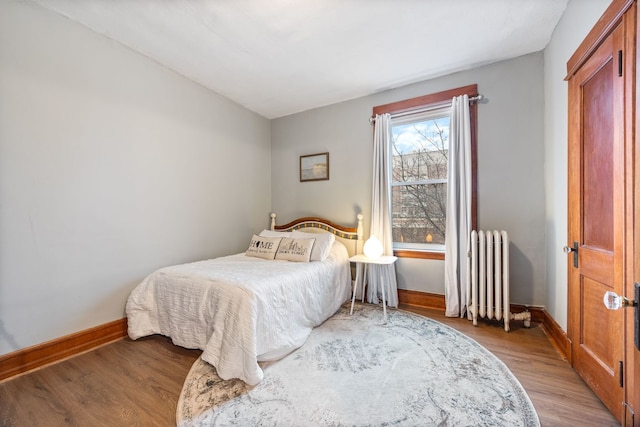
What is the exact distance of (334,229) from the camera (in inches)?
139

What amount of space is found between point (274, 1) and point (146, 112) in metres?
1.65

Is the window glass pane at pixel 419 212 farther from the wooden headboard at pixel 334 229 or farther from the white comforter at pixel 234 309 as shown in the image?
the white comforter at pixel 234 309

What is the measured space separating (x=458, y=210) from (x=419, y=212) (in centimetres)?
50

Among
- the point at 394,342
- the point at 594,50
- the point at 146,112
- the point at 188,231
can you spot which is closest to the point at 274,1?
the point at 146,112

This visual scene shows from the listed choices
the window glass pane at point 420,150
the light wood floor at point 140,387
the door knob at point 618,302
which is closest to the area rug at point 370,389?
the light wood floor at point 140,387

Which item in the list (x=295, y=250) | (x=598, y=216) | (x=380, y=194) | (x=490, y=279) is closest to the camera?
(x=598, y=216)

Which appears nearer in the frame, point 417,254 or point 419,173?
point 417,254

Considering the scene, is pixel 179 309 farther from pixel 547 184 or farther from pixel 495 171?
pixel 547 184

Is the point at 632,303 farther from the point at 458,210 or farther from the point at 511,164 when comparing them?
the point at 511,164

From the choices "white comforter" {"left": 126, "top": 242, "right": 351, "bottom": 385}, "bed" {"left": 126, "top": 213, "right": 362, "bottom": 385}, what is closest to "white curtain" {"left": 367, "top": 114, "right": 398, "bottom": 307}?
"bed" {"left": 126, "top": 213, "right": 362, "bottom": 385}

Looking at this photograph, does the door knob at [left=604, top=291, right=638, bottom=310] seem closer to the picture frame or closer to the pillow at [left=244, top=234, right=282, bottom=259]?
the pillow at [left=244, top=234, right=282, bottom=259]

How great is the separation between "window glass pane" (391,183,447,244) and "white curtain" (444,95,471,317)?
0.88ft

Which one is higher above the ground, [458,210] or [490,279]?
[458,210]

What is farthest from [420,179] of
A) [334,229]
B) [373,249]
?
[334,229]
